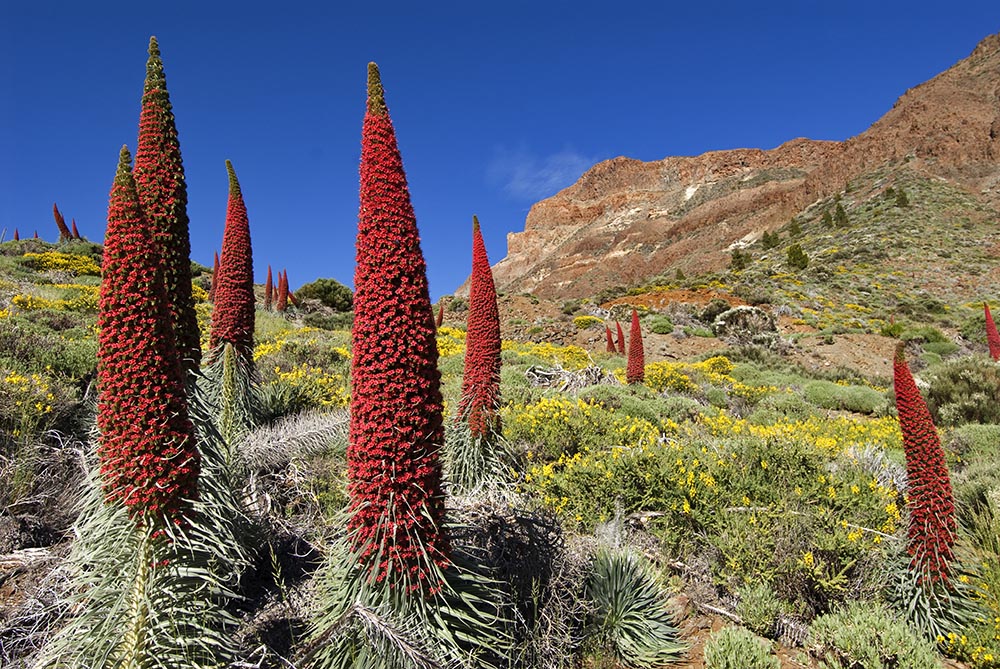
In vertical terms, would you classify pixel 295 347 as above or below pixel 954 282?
below

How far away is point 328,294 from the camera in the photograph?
2566cm

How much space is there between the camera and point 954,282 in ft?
93.5

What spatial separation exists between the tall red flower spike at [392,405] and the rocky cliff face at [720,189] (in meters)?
53.9

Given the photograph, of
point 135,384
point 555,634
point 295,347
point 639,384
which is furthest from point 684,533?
point 295,347

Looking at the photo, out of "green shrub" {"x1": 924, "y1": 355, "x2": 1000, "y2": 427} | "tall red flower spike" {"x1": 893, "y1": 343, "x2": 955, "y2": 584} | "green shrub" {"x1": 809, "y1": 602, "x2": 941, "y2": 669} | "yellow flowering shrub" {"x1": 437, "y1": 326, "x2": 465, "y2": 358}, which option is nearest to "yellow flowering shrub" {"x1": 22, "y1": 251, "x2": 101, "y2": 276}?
"yellow flowering shrub" {"x1": 437, "y1": 326, "x2": 465, "y2": 358}

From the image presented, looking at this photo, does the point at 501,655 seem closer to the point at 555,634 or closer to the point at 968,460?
the point at 555,634

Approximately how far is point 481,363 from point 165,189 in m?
2.52

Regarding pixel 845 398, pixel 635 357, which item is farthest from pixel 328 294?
pixel 845 398

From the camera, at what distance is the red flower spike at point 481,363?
4.36m

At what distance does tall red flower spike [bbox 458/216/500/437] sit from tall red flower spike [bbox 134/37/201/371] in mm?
2096

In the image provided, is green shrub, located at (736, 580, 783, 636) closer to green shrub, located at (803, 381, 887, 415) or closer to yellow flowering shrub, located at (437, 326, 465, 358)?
yellow flowering shrub, located at (437, 326, 465, 358)

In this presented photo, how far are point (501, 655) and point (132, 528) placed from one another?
64.4 inches

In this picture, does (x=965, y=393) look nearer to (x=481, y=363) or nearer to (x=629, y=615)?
(x=629, y=615)

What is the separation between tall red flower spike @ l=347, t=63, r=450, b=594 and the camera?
7.40 feet
